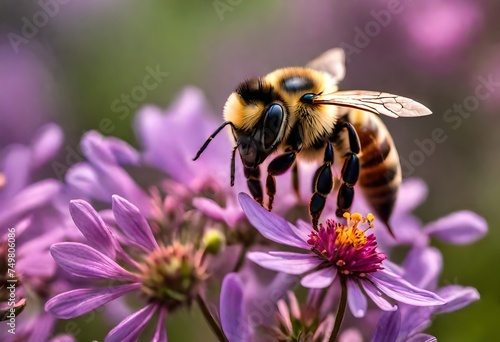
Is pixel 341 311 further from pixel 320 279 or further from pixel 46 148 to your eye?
pixel 46 148

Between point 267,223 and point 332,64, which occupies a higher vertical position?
point 332,64

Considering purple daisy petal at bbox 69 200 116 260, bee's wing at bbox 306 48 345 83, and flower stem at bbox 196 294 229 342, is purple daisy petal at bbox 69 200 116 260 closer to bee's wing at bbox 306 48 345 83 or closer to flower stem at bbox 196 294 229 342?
flower stem at bbox 196 294 229 342

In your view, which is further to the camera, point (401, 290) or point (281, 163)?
point (281, 163)

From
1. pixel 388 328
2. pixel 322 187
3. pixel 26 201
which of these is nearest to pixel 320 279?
pixel 388 328

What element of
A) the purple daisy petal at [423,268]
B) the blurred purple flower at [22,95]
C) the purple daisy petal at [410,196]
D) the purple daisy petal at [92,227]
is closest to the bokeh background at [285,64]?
the blurred purple flower at [22,95]

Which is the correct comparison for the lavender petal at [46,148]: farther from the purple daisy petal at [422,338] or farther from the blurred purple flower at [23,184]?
the purple daisy petal at [422,338]

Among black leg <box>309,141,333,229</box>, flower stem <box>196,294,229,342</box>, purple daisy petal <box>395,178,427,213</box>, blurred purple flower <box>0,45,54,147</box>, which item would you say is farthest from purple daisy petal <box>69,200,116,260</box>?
blurred purple flower <box>0,45,54,147</box>
